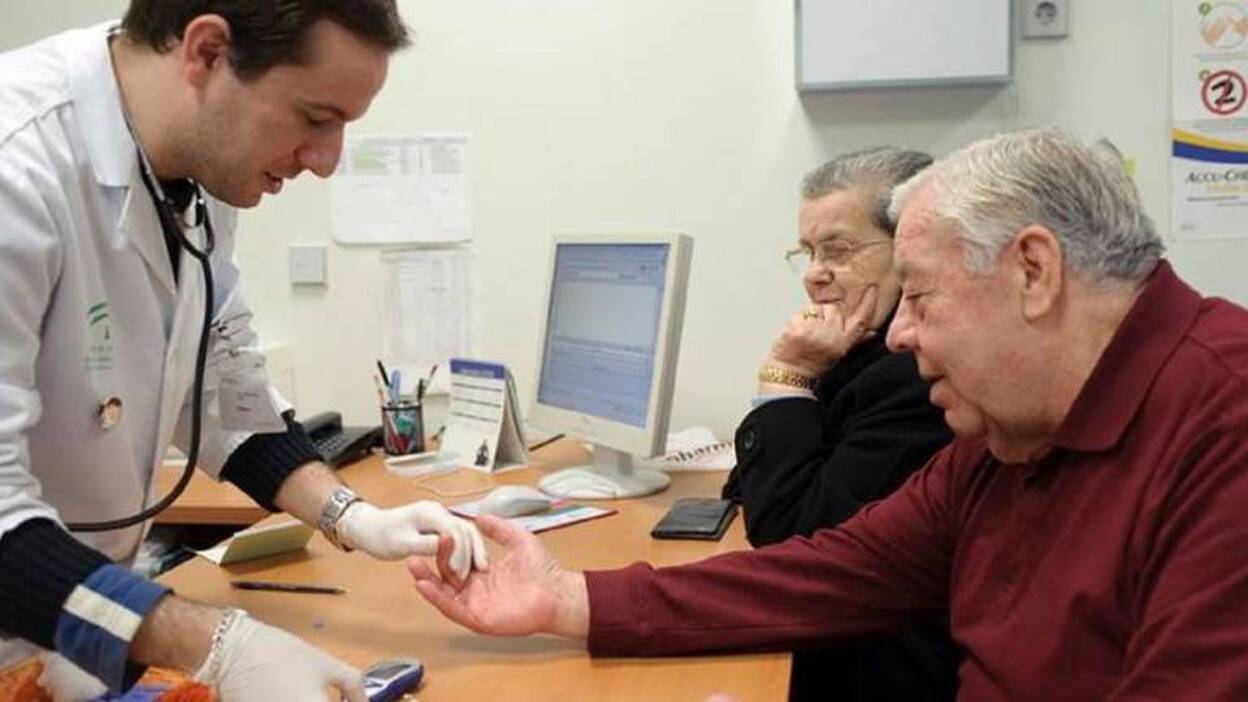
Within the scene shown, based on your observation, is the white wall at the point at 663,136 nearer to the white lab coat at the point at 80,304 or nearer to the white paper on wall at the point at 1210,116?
the white paper on wall at the point at 1210,116

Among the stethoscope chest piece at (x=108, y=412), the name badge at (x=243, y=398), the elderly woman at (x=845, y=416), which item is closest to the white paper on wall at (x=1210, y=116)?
the elderly woman at (x=845, y=416)

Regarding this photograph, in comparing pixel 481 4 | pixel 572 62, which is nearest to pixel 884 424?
pixel 572 62

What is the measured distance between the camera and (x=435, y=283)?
2.75 meters

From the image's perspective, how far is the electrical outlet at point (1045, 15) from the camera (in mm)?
2400

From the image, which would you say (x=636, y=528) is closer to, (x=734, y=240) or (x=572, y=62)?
(x=734, y=240)

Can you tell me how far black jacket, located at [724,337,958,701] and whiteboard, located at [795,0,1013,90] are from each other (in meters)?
0.82

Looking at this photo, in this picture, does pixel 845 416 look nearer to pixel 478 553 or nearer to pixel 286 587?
pixel 478 553

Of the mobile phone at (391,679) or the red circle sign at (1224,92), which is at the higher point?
the red circle sign at (1224,92)

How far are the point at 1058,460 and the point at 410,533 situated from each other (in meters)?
0.80

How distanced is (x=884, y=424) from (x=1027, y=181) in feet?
1.95

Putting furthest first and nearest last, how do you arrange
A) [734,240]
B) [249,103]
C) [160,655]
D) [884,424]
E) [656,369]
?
[734,240] → [656,369] → [884,424] → [249,103] → [160,655]

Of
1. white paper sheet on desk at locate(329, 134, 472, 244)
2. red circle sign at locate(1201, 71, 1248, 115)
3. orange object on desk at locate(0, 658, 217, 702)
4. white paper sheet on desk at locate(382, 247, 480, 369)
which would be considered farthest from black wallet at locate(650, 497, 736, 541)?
red circle sign at locate(1201, 71, 1248, 115)

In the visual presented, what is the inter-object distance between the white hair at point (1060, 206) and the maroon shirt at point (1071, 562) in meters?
0.05

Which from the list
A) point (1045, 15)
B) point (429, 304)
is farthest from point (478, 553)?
point (1045, 15)
